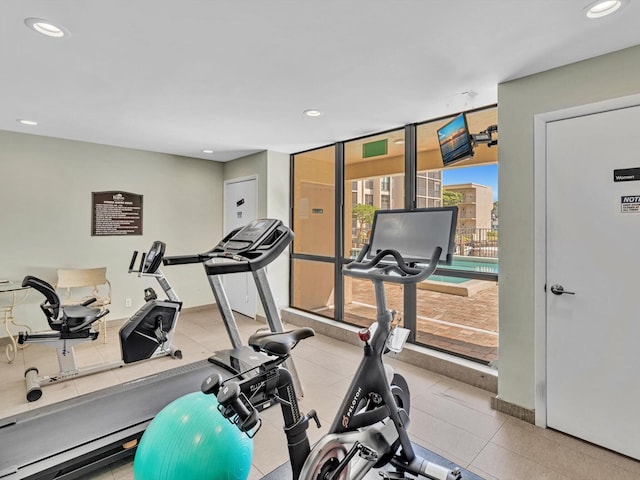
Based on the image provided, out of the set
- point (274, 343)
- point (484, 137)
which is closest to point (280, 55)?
point (484, 137)

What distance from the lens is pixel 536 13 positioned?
5.80 feet

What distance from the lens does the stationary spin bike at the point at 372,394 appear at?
141cm

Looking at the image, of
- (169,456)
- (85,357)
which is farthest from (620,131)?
(85,357)

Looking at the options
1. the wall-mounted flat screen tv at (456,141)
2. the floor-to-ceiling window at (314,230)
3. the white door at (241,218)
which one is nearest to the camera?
the wall-mounted flat screen tv at (456,141)

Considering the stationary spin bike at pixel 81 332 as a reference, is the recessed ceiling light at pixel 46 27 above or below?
above

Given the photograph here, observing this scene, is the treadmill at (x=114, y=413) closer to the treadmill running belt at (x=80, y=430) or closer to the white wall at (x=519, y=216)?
the treadmill running belt at (x=80, y=430)

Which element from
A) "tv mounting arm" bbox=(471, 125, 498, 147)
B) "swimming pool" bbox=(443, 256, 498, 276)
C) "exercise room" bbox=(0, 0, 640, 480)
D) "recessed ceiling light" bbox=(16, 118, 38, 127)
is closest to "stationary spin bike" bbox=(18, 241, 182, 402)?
"exercise room" bbox=(0, 0, 640, 480)

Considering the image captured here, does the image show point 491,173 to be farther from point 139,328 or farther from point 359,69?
point 139,328

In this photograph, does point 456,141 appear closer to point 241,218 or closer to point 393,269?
point 393,269

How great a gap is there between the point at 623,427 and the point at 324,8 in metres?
3.04

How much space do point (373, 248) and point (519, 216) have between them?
116 centimetres

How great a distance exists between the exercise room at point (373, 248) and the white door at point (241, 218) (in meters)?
1.09

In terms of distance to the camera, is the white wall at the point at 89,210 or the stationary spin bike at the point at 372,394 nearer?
the stationary spin bike at the point at 372,394

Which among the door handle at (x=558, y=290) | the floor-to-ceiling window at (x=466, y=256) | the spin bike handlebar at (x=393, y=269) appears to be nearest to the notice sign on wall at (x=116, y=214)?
the floor-to-ceiling window at (x=466, y=256)
